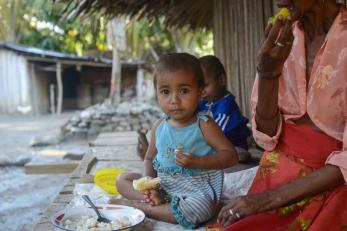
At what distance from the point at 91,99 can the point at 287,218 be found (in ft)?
69.6

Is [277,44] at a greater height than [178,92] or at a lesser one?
greater

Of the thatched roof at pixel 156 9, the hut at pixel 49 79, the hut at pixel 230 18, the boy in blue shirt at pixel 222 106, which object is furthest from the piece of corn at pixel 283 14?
the hut at pixel 49 79

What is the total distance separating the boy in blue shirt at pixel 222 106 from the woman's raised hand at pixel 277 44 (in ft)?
5.15

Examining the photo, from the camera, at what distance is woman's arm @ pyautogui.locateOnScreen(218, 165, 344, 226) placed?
157 centimetres

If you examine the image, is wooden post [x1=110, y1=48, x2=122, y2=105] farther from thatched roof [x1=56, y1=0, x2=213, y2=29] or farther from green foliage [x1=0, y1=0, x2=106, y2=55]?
green foliage [x1=0, y1=0, x2=106, y2=55]

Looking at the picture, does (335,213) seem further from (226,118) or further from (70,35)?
(70,35)

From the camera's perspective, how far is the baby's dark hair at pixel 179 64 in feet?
6.62

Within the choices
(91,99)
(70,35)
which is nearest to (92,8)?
Result: (91,99)

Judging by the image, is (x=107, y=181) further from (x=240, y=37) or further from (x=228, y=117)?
(x=240, y=37)

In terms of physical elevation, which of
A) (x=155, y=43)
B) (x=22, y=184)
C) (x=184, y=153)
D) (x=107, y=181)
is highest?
(x=155, y=43)

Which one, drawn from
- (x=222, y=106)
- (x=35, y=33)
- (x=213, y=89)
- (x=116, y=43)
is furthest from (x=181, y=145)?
(x=35, y=33)

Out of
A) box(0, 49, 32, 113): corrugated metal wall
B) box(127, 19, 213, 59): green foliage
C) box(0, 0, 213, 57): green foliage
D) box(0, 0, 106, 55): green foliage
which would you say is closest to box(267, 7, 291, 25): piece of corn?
box(0, 49, 32, 113): corrugated metal wall

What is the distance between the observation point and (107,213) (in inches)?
82.8

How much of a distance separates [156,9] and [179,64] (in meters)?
4.07
